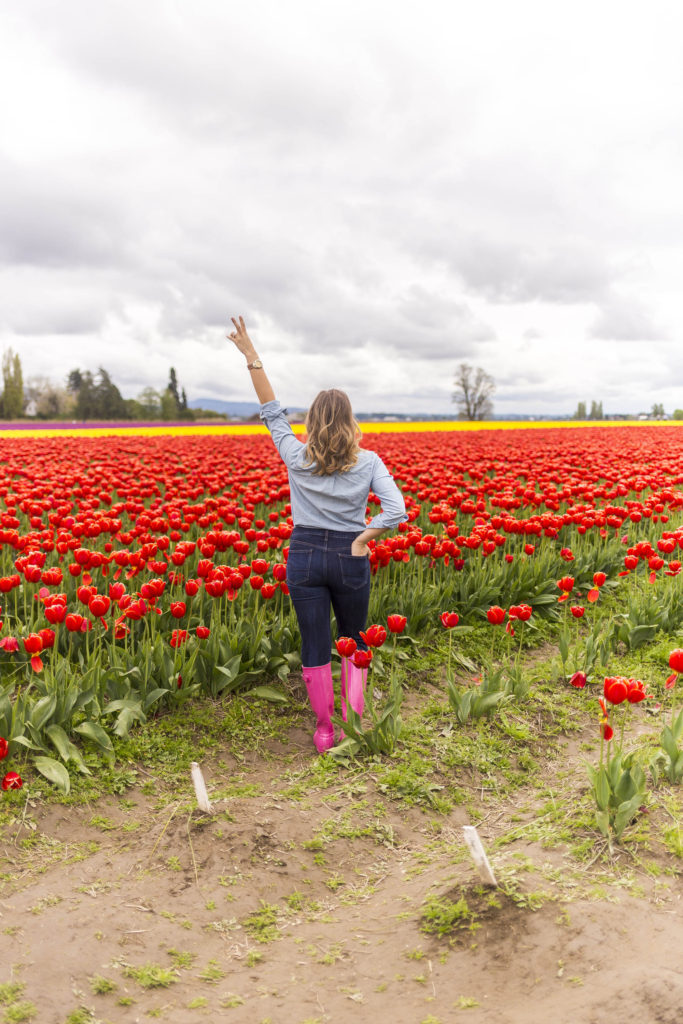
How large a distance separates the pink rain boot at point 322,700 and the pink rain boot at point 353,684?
4.2 inches

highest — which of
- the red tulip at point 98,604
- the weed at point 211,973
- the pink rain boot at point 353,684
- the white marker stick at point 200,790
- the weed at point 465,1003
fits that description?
the red tulip at point 98,604

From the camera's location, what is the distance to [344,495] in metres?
4.99

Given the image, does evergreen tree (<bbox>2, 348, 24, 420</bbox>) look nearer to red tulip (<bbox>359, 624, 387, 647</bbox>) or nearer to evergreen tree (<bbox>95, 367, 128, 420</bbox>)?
evergreen tree (<bbox>95, 367, 128, 420</bbox>)

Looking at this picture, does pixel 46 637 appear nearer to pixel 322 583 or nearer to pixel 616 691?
pixel 322 583

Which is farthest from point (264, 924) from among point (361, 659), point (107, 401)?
point (107, 401)

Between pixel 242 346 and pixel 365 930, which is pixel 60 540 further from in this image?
pixel 365 930

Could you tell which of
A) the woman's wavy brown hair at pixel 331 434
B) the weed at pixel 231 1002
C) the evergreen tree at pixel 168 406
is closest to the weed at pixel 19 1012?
the weed at pixel 231 1002

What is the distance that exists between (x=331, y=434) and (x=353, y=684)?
1839 millimetres

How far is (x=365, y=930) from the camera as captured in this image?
11.9 feet

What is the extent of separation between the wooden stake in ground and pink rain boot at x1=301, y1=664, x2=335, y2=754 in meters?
1.87

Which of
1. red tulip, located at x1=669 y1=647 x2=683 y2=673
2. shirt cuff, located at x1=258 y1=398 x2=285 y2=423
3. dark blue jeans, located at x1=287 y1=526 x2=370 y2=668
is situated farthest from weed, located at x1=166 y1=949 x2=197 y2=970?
shirt cuff, located at x1=258 y1=398 x2=285 y2=423

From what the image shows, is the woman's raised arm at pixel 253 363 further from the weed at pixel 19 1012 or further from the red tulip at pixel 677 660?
the weed at pixel 19 1012

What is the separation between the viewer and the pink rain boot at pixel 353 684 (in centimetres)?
533

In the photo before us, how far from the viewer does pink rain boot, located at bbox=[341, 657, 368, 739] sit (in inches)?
210
